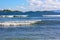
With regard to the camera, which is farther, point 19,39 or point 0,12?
point 0,12

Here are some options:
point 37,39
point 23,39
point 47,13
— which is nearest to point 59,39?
point 37,39

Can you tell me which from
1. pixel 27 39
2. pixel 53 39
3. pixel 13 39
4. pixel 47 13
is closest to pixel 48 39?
pixel 53 39

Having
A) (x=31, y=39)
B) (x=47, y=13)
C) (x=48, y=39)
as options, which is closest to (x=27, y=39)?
(x=31, y=39)

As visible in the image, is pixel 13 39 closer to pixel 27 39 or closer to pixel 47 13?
pixel 27 39

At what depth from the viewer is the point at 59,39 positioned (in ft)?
57.3

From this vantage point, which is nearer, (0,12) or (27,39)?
(27,39)

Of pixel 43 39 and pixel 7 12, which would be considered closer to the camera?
pixel 43 39

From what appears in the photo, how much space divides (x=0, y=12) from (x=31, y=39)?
81.7 meters

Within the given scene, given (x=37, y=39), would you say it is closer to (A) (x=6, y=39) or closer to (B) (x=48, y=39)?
(B) (x=48, y=39)

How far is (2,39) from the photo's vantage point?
17.6 metres

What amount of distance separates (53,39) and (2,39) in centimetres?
433

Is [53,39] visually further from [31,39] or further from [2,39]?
[2,39]

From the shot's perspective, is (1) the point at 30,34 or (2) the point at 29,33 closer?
(1) the point at 30,34

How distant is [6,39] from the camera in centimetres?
1761
